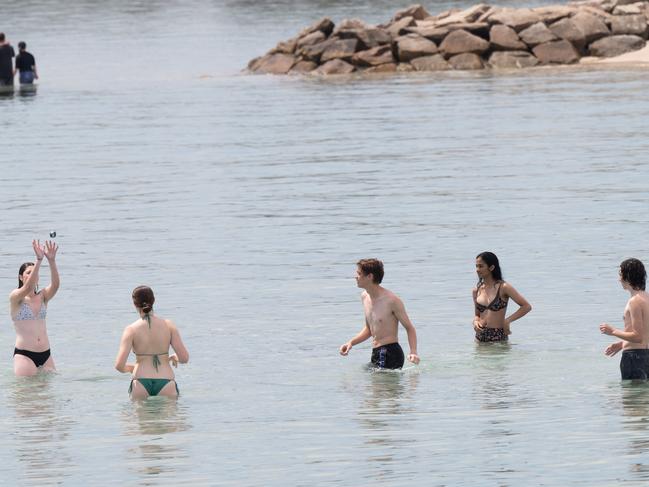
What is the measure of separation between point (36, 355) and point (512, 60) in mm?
43224

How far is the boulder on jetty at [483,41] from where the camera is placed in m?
56.9

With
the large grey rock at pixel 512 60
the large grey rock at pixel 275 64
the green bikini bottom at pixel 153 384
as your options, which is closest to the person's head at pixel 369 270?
the green bikini bottom at pixel 153 384

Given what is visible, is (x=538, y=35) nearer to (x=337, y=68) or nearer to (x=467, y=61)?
(x=467, y=61)

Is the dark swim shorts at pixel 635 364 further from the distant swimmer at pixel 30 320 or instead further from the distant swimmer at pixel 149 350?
the distant swimmer at pixel 30 320

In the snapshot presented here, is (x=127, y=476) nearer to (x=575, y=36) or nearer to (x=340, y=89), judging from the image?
(x=340, y=89)

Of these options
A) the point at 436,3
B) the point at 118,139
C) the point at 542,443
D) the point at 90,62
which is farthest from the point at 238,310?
the point at 436,3

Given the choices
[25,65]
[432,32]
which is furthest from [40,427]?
[432,32]

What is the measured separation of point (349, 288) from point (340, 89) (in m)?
32.2

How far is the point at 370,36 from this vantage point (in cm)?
5781

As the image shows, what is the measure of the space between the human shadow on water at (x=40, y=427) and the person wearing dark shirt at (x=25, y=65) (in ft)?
125

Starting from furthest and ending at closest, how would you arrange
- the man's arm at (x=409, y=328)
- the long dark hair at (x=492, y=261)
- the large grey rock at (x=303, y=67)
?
1. the large grey rock at (x=303, y=67)
2. the long dark hair at (x=492, y=261)
3. the man's arm at (x=409, y=328)

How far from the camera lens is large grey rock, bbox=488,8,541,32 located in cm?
5728

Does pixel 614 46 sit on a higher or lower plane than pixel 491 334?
higher

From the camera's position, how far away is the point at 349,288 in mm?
20609
